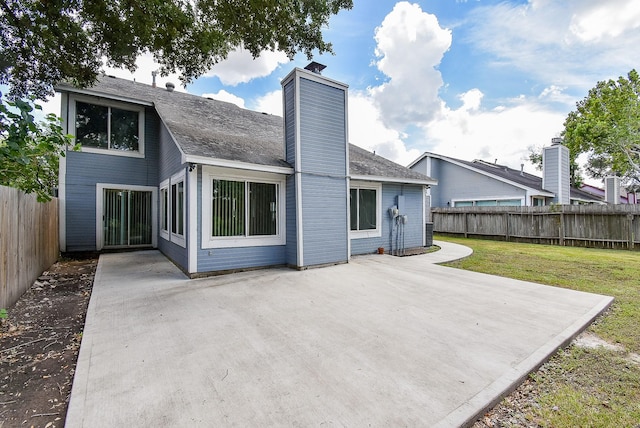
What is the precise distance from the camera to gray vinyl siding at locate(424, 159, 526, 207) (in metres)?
15.7

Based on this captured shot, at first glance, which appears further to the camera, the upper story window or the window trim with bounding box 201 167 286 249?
the upper story window

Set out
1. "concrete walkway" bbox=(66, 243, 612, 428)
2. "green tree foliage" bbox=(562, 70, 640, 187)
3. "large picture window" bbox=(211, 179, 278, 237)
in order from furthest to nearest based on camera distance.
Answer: "green tree foliage" bbox=(562, 70, 640, 187), "large picture window" bbox=(211, 179, 278, 237), "concrete walkway" bbox=(66, 243, 612, 428)

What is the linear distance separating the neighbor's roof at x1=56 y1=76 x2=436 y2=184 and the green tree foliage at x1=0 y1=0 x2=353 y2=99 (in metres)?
1.59

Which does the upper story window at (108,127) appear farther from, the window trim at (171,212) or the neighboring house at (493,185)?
the neighboring house at (493,185)

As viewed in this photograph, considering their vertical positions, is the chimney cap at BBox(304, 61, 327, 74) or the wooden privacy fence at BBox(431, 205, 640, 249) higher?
the chimney cap at BBox(304, 61, 327, 74)

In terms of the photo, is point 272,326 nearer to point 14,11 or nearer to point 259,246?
point 259,246

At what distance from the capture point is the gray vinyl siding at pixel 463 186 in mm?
15749

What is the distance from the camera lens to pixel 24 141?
171 inches

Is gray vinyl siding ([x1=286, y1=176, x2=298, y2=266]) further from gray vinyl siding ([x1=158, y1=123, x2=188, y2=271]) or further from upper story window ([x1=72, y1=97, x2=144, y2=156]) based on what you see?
upper story window ([x1=72, y1=97, x2=144, y2=156])

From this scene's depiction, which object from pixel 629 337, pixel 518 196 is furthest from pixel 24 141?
pixel 518 196

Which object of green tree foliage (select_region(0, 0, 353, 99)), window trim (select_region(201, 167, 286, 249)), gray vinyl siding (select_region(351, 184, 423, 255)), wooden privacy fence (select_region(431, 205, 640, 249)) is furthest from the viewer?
wooden privacy fence (select_region(431, 205, 640, 249))

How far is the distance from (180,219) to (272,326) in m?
4.75

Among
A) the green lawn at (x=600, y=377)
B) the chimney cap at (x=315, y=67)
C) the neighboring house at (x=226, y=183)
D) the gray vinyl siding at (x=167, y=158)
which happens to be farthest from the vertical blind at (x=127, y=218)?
the green lawn at (x=600, y=377)

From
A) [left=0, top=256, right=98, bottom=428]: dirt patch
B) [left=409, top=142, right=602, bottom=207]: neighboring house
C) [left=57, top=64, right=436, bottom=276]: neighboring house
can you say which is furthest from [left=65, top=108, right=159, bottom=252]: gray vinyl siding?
[left=409, top=142, right=602, bottom=207]: neighboring house
